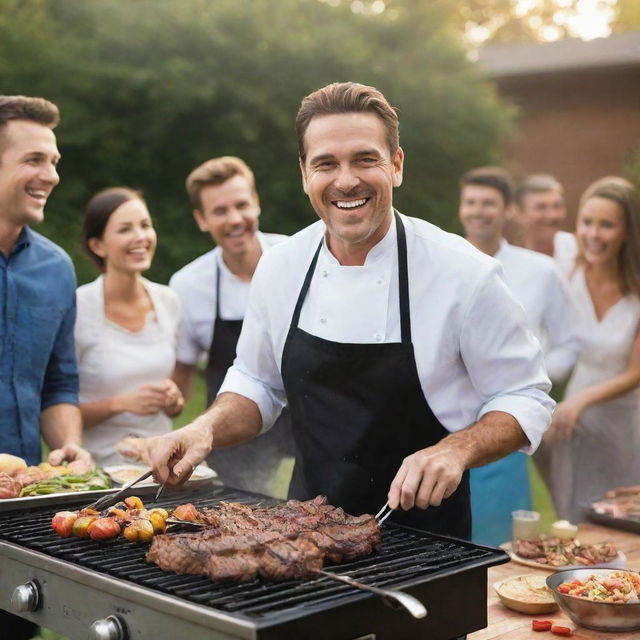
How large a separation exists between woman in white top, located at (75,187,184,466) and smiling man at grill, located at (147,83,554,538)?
1.81 metres

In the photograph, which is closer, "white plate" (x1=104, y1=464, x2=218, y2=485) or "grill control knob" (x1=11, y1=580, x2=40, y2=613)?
"grill control knob" (x1=11, y1=580, x2=40, y2=613)

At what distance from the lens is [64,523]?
9.33 feet

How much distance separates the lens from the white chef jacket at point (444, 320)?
3131mm

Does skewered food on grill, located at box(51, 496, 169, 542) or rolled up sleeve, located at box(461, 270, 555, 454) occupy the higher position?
rolled up sleeve, located at box(461, 270, 555, 454)

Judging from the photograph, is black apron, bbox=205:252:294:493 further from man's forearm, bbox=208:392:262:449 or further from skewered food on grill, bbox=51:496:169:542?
skewered food on grill, bbox=51:496:169:542

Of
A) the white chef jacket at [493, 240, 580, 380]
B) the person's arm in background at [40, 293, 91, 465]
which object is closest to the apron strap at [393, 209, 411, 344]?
the person's arm in background at [40, 293, 91, 465]

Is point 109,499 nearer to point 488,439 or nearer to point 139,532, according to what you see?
point 139,532

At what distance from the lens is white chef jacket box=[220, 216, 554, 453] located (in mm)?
3131

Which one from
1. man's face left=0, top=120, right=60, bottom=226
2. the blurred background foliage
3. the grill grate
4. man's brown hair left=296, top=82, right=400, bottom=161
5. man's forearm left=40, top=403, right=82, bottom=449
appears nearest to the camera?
the grill grate

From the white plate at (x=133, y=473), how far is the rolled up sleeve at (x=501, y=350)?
1.11 meters

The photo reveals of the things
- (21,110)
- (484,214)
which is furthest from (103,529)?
(484,214)

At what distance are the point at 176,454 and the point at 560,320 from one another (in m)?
3.75

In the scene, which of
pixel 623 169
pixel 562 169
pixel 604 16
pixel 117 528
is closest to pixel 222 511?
pixel 117 528

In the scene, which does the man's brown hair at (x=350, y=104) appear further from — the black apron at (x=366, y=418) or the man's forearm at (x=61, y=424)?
the man's forearm at (x=61, y=424)
